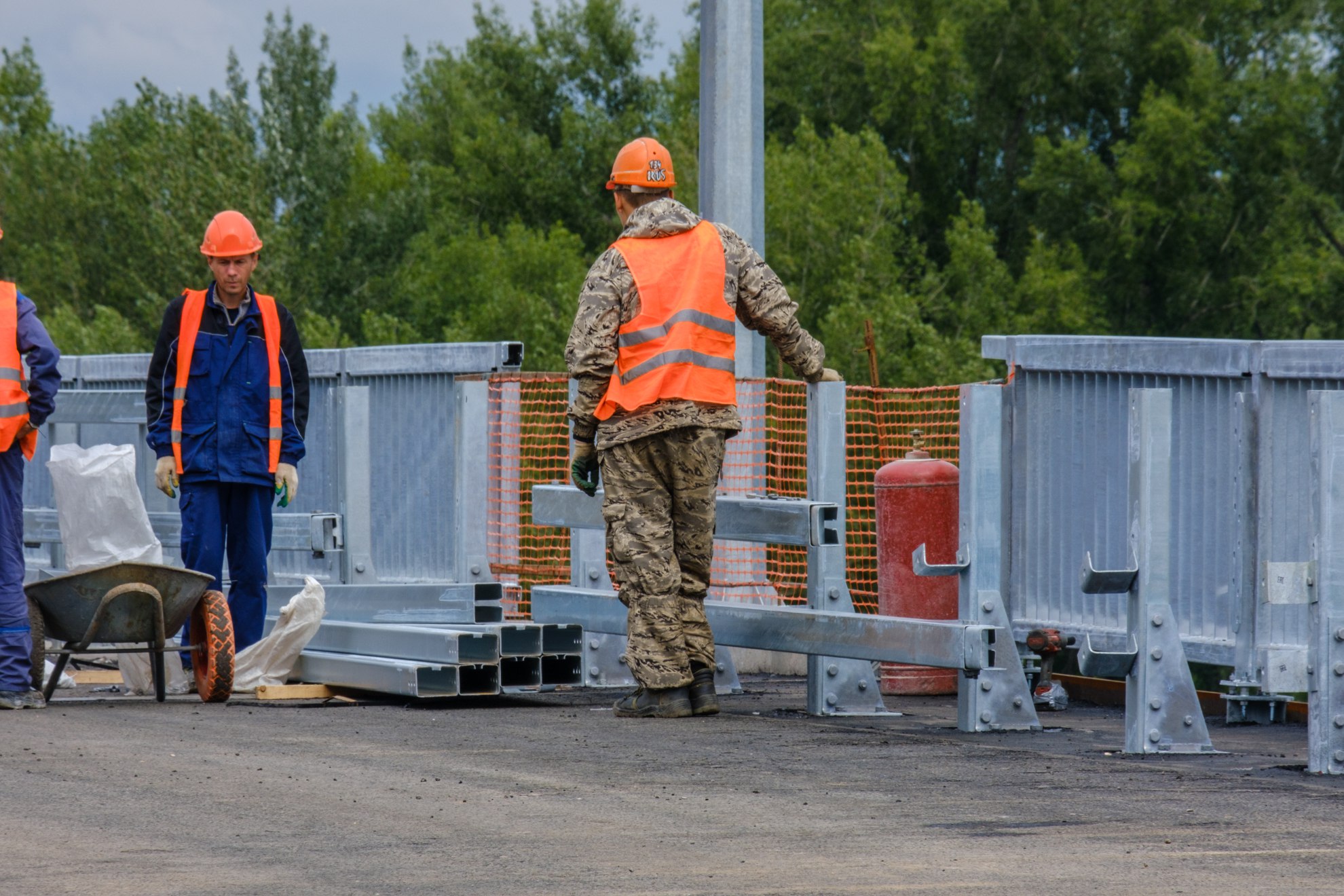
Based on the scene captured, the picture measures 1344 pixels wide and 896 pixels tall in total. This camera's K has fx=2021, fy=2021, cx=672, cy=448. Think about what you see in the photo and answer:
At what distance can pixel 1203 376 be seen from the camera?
353 inches

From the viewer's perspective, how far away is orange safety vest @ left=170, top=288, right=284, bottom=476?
9336mm

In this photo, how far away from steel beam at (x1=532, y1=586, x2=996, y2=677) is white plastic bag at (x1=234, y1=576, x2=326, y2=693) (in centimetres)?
107

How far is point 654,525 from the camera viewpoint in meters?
8.10

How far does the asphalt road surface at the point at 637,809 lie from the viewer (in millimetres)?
4629

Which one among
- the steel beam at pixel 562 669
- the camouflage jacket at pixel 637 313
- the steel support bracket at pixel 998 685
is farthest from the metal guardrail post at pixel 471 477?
the steel support bracket at pixel 998 685

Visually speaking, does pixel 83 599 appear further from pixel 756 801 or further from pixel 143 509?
pixel 756 801

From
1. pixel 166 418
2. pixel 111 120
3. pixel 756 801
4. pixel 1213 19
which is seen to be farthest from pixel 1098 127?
pixel 756 801

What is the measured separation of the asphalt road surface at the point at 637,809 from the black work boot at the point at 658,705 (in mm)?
115

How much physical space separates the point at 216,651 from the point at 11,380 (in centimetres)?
147

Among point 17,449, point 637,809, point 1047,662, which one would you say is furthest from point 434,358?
point 637,809

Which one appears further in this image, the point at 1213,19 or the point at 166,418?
the point at 1213,19

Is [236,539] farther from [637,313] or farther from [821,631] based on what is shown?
[821,631]

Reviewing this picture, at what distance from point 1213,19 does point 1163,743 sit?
43558mm

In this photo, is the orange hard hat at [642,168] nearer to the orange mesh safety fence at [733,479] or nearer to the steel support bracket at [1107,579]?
the orange mesh safety fence at [733,479]
